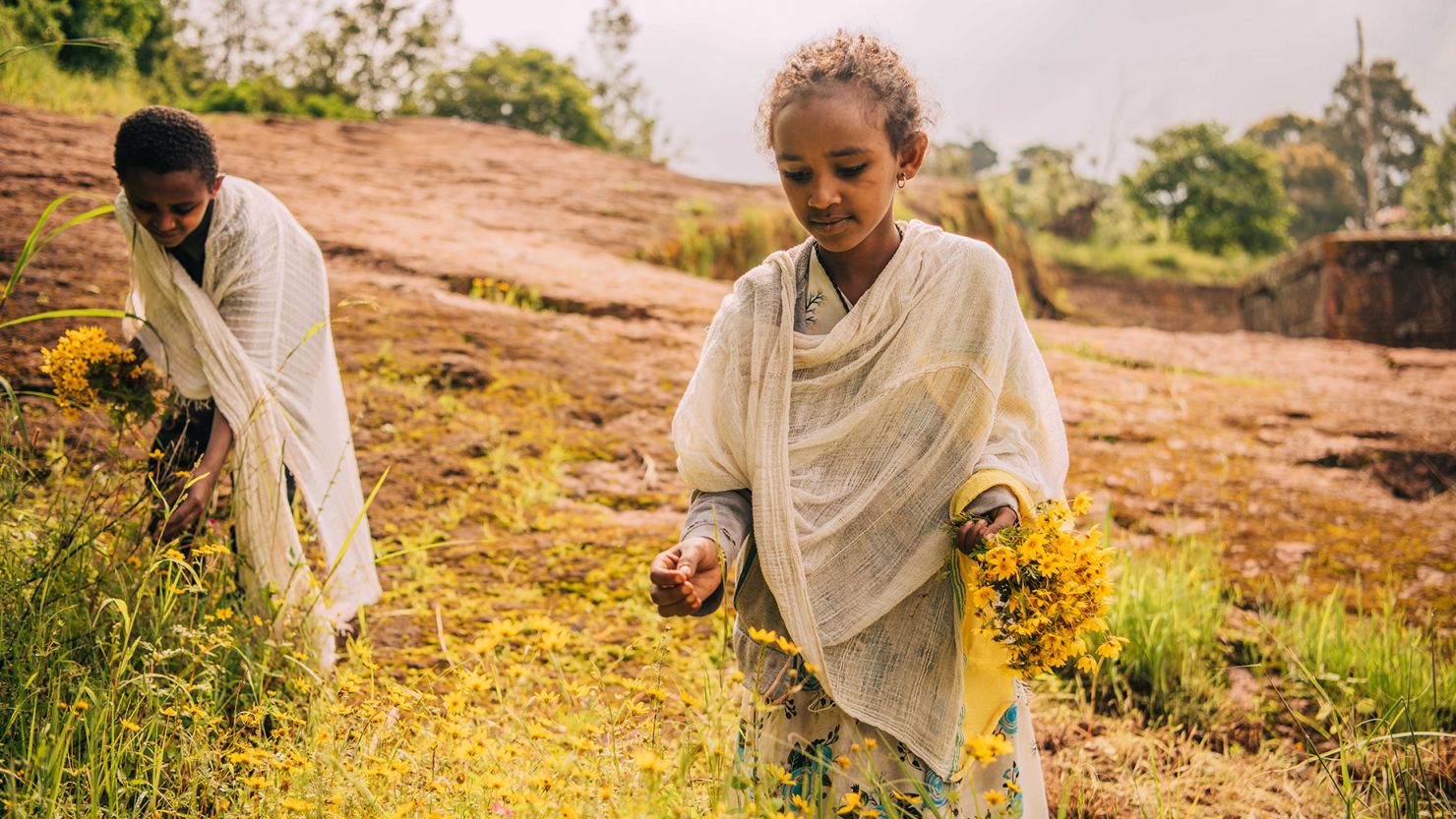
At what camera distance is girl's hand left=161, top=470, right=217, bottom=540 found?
98.5 inches

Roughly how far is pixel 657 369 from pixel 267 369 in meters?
3.04

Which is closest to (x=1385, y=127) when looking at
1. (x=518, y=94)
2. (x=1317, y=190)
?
(x=1317, y=190)

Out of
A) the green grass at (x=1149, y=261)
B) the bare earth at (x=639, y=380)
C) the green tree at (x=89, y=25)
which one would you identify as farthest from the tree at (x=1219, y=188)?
the green tree at (x=89, y=25)

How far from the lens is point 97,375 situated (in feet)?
9.36

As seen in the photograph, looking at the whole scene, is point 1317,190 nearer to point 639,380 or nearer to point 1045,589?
point 639,380

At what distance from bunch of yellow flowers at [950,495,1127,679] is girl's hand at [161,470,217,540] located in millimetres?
1993

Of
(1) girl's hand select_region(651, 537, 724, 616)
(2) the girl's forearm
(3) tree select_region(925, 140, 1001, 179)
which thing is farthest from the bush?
(3) tree select_region(925, 140, 1001, 179)

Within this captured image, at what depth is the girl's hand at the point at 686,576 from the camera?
160 centimetres

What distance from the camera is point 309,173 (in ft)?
29.0

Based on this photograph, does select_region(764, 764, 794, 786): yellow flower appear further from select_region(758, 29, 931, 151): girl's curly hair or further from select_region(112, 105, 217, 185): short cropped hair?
select_region(112, 105, 217, 185): short cropped hair

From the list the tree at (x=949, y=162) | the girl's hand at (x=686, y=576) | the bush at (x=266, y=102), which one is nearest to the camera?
the girl's hand at (x=686, y=576)

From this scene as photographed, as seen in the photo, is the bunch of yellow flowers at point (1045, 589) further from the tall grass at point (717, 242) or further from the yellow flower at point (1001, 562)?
the tall grass at point (717, 242)

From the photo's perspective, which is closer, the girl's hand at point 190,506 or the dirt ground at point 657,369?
the girl's hand at point 190,506

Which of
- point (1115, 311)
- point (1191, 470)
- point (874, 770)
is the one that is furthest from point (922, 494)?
point (1115, 311)
